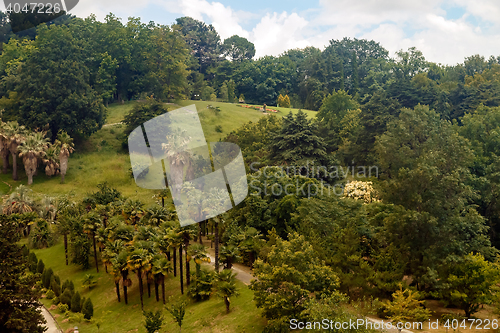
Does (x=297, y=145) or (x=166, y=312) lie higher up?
(x=297, y=145)

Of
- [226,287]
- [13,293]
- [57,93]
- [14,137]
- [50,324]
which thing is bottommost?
[50,324]

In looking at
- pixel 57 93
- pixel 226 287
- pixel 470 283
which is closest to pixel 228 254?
pixel 226 287

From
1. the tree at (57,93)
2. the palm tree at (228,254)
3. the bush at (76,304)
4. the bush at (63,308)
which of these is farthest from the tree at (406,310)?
the tree at (57,93)

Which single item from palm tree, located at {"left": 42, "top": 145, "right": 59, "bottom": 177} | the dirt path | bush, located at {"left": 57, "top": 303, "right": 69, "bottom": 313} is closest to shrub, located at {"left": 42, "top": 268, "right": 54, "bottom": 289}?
the dirt path

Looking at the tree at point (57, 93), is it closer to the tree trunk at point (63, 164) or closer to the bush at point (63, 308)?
the tree trunk at point (63, 164)

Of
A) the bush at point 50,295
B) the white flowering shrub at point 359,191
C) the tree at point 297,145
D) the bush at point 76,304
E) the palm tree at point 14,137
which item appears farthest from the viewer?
the palm tree at point 14,137

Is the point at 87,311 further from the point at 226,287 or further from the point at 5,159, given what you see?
the point at 5,159
